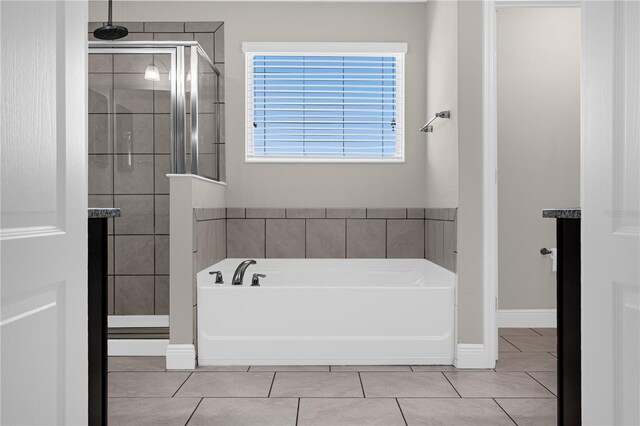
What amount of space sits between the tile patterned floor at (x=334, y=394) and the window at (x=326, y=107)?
1.82 metres

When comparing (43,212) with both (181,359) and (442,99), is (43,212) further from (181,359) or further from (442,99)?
(442,99)

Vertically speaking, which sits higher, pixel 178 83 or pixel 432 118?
pixel 178 83

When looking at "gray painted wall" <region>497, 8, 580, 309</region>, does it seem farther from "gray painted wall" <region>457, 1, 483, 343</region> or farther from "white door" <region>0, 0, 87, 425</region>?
"white door" <region>0, 0, 87, 425</region>

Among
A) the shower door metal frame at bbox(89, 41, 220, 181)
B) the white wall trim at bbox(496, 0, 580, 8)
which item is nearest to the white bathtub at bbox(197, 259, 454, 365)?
the shower door metal frame at bbox(89, 41, 220, 181)

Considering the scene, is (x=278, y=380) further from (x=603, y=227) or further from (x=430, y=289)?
(x=603, y=227)

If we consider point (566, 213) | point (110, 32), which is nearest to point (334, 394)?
point (566, 213)

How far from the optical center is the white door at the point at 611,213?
103 cm

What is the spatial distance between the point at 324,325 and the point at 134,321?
1411mm

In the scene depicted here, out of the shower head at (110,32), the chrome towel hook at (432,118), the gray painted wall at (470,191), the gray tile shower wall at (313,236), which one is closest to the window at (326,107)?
the chrome towel hook at (432,118)

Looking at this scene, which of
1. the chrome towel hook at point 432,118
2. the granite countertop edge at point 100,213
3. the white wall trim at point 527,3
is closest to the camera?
the granite countertop edge at point 100,213

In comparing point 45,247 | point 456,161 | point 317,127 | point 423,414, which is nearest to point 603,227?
point 45,247

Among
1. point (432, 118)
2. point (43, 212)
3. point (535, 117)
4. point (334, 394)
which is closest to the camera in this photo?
point (43, 212)

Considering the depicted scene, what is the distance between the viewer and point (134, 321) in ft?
12.5

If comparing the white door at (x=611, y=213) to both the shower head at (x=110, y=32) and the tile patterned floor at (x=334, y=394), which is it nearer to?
the tile patterned floor at (x=334, y=394)
